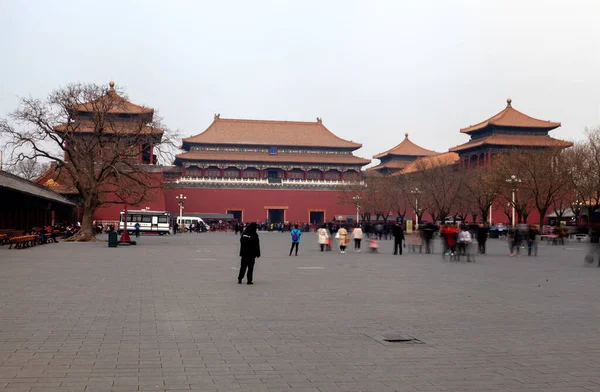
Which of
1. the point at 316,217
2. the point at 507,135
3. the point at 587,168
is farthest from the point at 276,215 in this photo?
the point at 587,168

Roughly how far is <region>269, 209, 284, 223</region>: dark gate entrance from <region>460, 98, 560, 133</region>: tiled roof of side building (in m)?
20.9

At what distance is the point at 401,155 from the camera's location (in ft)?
260

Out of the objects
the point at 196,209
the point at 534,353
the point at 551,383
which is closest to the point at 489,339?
the point at 534,353

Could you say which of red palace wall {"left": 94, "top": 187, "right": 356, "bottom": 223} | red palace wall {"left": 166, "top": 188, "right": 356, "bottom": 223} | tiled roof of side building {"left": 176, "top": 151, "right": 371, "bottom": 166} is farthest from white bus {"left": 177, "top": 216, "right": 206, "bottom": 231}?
tiled roof of side building {"left": 176, "top": 151, "right": 371, "bottom": 166}

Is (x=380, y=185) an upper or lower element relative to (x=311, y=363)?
upper

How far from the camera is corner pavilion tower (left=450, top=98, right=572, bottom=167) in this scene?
60.3 metres

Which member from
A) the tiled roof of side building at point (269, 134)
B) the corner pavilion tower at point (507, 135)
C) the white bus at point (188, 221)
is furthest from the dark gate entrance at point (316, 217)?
the corner pavilion tower at point (507, 135)

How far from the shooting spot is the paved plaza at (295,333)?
5473 mm

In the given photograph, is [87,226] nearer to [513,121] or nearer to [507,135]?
[507,135]

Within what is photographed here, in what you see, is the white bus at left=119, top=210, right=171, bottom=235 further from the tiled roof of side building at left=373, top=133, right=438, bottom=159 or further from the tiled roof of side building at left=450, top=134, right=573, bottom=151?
the tiled roof of side building at left=373, top=133, right=438, bottom=159

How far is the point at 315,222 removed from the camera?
68875 millimetres

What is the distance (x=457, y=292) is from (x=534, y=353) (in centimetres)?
534

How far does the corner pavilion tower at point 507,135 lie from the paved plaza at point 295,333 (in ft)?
158

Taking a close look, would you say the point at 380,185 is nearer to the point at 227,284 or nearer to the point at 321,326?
the point at 227,284
